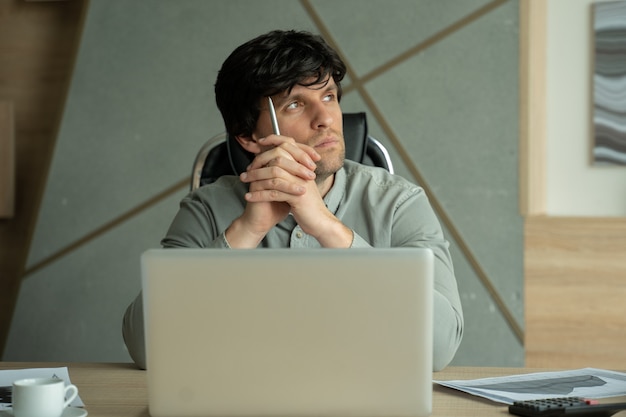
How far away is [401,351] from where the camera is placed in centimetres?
105

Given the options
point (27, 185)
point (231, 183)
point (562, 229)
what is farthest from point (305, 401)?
point (27, 185)

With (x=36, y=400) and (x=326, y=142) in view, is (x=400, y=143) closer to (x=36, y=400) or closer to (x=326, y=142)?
(x=326, y=142)

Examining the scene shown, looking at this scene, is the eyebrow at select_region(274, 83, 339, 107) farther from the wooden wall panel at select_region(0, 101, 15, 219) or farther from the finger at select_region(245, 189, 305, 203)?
the wooden wall panel at select_region(0, 101, 15, 219)

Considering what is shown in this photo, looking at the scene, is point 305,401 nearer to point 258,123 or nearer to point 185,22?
point 258,123

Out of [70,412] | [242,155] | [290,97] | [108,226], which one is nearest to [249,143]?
[242,155]

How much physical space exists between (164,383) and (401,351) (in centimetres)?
31

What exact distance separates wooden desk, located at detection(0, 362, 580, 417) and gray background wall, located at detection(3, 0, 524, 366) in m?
1.79

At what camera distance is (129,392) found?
4.50 ft

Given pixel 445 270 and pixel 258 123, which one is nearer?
pixel 445 270

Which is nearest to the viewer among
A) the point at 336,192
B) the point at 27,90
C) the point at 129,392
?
the point at 129,392

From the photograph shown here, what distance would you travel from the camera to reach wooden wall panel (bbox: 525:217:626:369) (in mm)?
3201

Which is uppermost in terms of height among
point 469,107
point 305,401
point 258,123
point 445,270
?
point 469,107

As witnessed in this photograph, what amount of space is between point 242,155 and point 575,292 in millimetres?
1693

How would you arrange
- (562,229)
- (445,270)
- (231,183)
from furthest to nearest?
(562,229)
(231,183)
(445,270)
